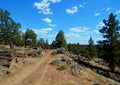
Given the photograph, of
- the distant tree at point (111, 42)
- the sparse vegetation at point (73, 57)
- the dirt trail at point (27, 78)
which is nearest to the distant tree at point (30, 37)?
the sparse vegetation at point (73, 57)

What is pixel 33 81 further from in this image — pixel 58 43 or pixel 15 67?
Answer: pixel 58 43

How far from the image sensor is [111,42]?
153 ft

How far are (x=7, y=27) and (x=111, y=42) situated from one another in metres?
38.5

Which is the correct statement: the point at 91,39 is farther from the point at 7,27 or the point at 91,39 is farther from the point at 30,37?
the point at 7,27

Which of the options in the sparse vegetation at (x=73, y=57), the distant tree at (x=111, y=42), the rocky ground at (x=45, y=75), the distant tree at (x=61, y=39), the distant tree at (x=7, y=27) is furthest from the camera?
the distant tree at (x=61, y=39)

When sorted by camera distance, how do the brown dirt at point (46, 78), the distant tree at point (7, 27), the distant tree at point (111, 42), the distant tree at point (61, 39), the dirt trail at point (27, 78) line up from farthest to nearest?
the distant tree at point (61, 39) < the distant tree at point (7, 27) < the distant tree at point (111, 42) < the brown dirt at point (46, 78) < the dirt trail at point (27, 78)

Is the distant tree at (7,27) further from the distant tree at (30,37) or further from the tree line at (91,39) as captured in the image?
the distant tree at (30,37)

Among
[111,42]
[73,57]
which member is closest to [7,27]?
[73,57]

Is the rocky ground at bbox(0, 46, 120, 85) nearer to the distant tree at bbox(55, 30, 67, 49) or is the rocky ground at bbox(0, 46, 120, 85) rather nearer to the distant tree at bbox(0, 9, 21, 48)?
the distant tree at bbox(0, 9, 21, 48)

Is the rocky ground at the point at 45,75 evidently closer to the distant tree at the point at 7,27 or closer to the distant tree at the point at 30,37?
the distant tree at the point at 7,27

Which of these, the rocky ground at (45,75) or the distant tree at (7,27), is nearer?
the rocky ground at (45,75)

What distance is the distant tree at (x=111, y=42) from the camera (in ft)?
150

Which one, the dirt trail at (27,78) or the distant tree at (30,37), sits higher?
the distant tree at (30,37)

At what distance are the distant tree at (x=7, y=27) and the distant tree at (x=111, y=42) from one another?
115 feet
